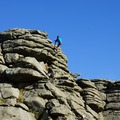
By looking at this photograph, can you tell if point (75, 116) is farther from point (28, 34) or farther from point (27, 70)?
point (28, 34)

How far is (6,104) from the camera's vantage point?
38.5 metres

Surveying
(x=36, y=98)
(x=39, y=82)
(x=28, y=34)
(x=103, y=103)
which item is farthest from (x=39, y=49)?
(x=103, y=103)

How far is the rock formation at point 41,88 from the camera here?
3919 cm

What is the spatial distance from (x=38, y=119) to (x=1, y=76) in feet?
28.4

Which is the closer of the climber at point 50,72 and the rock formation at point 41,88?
the rock formation at point 41,88

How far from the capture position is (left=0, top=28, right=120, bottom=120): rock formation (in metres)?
39.2

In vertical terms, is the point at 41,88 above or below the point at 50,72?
below

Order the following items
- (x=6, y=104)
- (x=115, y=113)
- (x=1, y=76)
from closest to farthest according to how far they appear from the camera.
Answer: (x=6, y=104) → (x=1, y=76) → (x=115, y=113)

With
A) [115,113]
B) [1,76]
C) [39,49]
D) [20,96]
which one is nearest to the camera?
[20,96]

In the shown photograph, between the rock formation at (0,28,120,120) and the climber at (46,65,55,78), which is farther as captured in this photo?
the climber at (46,65,55,78)

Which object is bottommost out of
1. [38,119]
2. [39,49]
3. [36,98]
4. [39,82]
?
[38,119]

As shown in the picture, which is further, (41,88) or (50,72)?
(50,72)

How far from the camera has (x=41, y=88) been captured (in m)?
41.9

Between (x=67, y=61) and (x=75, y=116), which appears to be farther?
(x=67, y=61)
